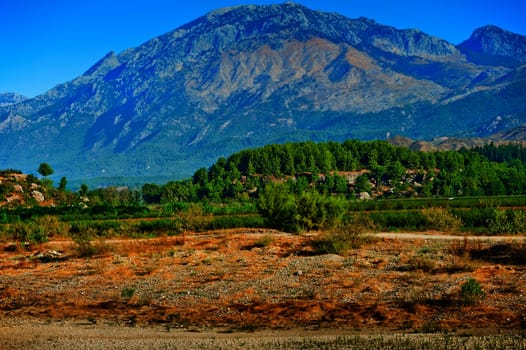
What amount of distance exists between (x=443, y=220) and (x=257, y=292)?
24.3 m

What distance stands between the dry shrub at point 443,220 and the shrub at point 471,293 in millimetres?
22957

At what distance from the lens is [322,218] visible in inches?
1735

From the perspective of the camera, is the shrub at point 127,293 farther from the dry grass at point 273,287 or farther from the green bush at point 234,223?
the green bush at point 234,223

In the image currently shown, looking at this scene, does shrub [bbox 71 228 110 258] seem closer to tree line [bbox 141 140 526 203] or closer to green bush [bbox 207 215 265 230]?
green bush [bbox 207 215 265 230]

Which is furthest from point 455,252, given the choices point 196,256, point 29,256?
point 29,256

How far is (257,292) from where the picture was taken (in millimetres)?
23734

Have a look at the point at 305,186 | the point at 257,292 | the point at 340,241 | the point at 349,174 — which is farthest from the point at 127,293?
the point at 349,174

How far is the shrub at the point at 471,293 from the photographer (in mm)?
20406

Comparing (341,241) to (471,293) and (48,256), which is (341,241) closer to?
(471,293)

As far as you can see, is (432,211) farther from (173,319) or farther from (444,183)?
(444,183)

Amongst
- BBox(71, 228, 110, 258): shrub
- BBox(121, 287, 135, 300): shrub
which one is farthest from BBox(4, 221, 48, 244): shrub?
BBox(121, 287, 135, 300): shrub

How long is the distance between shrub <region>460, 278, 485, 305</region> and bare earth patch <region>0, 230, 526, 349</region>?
0.36 meters

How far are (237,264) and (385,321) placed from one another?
40.3 ft

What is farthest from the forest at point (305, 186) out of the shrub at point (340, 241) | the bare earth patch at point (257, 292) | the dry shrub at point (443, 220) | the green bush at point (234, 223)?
the bare earth patch at point (257, 292)
